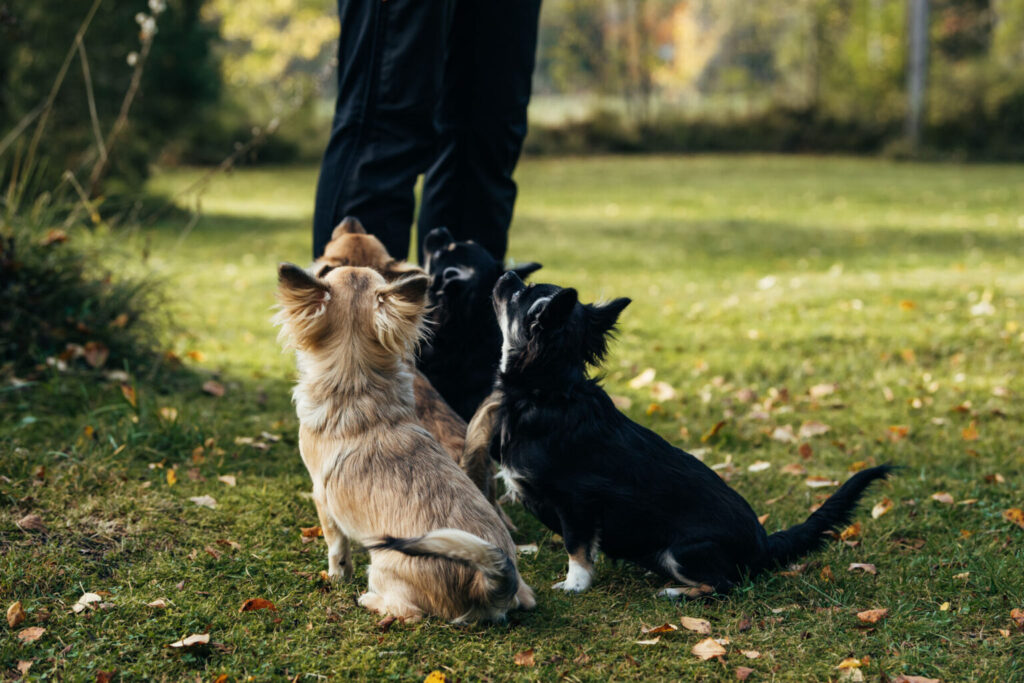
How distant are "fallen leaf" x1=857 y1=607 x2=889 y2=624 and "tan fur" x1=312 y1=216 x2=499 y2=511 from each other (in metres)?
1.31

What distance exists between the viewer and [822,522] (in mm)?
3172

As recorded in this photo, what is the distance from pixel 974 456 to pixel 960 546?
1.15m

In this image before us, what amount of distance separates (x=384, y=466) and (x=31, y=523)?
1.36 m

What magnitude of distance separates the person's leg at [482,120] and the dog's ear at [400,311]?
1582mm

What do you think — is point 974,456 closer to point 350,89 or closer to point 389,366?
point 389,366

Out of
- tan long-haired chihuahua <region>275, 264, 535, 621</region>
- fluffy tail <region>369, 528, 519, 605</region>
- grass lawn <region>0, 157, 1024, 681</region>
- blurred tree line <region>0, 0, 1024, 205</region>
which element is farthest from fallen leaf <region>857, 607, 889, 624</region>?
blurred tree line <region>0, 0, 1024, 205</region>

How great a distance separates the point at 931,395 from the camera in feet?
17.6

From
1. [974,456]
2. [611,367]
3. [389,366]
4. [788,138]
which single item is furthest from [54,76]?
[788,138]

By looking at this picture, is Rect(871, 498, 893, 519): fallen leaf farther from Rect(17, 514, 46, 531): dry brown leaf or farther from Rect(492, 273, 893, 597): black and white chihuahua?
Rect(17, 514, 46, 531): dry brown leaf

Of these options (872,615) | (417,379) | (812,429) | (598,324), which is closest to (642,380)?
(812,429)

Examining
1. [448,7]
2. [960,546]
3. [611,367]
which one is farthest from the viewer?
[611,367]

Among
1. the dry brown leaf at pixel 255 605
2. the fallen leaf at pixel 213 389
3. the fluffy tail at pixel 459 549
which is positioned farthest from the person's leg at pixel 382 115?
the fluffy tail at pixel 459 549

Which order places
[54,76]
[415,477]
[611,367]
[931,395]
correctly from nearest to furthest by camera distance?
[415,477] < [931,395] < [611,367] < [54,76]

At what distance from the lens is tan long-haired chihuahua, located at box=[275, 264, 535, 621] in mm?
2672
